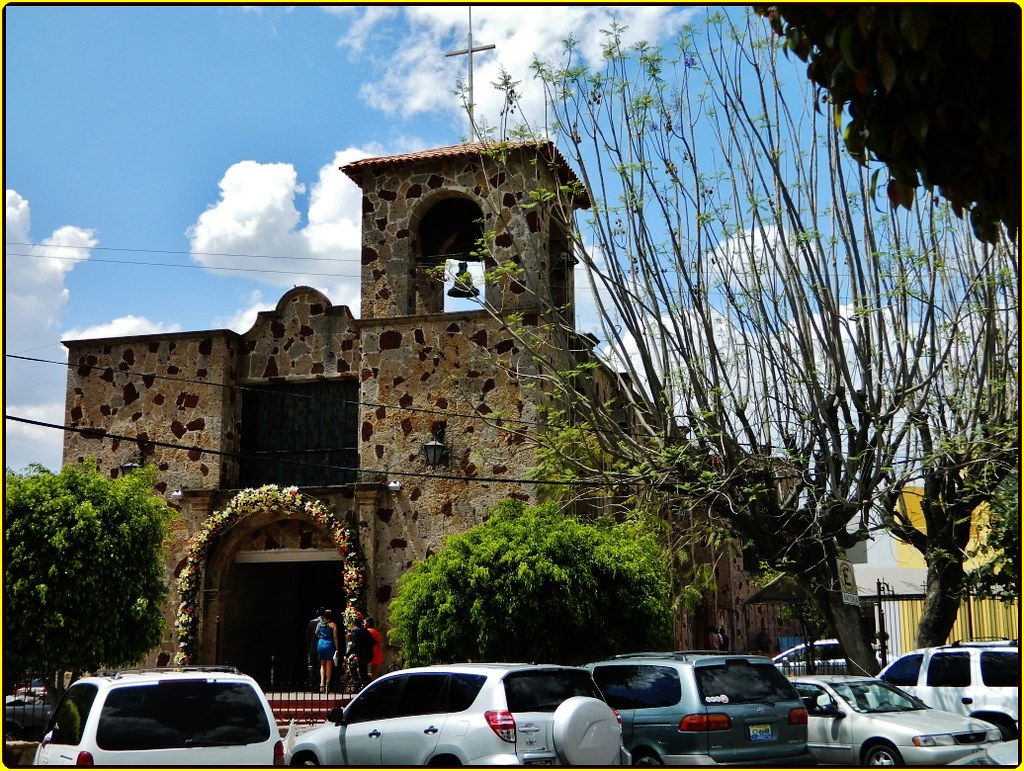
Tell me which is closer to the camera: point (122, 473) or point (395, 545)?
point (395, 545)

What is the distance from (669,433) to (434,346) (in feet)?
20.8

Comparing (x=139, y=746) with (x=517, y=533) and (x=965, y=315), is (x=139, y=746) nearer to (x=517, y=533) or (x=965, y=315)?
(x=517, y=533)

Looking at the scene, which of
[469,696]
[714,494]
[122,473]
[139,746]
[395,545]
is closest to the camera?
[139,746]

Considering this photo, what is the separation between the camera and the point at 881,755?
13.4 m

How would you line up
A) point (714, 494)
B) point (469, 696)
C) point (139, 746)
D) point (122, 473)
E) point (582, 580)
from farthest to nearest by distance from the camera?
point (122, 473), point (714, 494), point (582, 580), point (469, 696), point (139, 746)

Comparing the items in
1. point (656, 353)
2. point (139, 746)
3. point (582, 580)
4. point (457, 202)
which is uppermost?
point (457, 202)

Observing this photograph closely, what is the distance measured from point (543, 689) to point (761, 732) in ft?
8.91

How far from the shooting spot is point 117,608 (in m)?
16.4

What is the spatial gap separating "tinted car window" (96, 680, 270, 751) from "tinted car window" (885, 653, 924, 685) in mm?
11159

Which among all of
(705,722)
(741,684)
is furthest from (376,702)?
(741,684)

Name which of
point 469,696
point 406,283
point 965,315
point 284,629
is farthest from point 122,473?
point 965,315

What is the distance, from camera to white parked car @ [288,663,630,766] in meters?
9.88

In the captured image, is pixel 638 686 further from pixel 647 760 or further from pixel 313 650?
pixel 313 650

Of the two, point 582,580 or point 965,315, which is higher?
point 965,315
